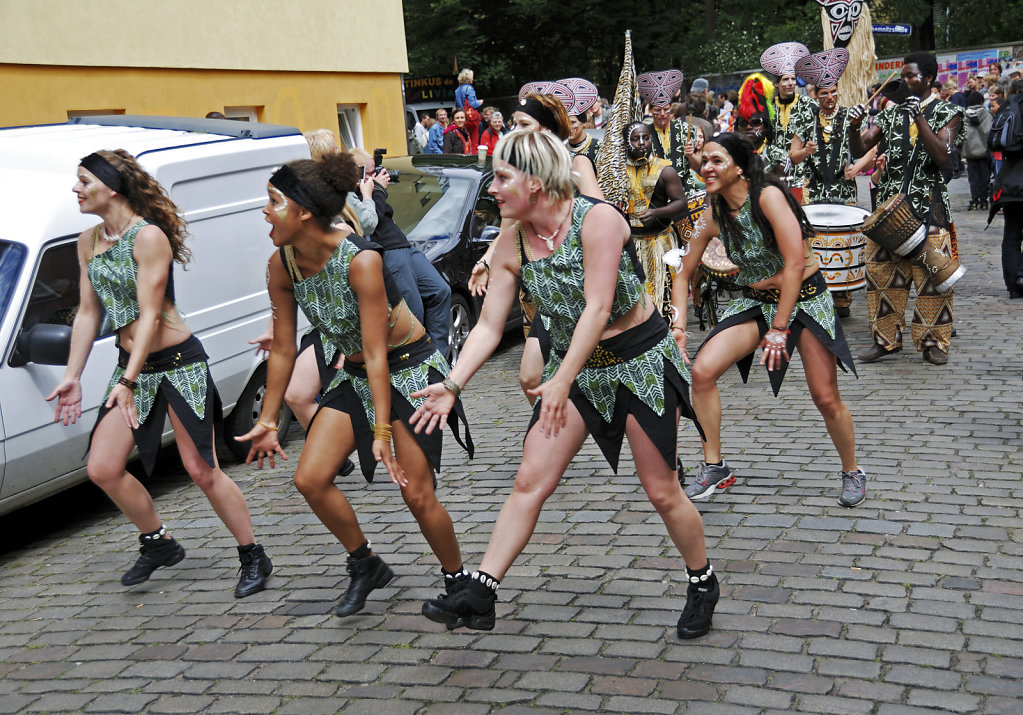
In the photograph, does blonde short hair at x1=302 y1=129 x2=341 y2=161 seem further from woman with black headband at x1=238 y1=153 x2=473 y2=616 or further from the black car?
the black car

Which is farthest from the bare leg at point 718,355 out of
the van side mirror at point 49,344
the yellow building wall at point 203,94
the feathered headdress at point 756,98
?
the yellow building wall at point 203,94

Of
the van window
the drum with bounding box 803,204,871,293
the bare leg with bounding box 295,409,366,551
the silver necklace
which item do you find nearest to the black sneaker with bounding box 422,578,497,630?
the bare leg with bounding box 295,409,366,551

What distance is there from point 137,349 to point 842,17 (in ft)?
30.9

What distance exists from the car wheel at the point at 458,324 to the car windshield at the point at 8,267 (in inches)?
150

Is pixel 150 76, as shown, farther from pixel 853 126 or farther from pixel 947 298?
pixel 947 298

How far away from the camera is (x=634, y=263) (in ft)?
13.2

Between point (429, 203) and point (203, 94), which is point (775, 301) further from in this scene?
point (203, 94)

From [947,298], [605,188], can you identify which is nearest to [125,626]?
[605,188]

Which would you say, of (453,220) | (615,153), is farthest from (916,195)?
(453,220)

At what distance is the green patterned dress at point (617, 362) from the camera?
3.89 m

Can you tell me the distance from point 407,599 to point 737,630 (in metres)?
1.43

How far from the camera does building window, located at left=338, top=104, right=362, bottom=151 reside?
20.0 metres

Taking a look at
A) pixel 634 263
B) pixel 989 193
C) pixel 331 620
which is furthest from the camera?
pixel 989 193

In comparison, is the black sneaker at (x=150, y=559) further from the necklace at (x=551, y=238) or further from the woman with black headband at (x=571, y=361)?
the necklace at (x=551, y=238)
